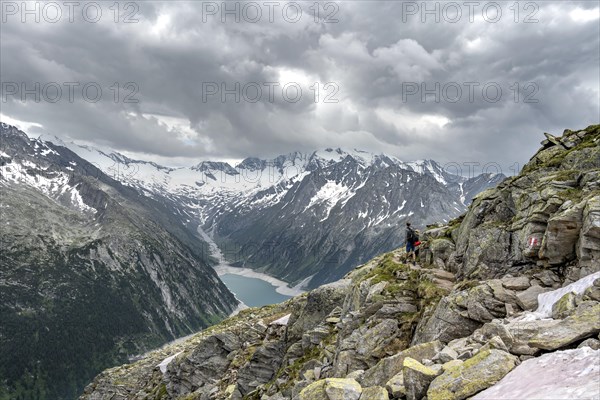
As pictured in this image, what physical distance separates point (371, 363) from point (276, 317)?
28.5m

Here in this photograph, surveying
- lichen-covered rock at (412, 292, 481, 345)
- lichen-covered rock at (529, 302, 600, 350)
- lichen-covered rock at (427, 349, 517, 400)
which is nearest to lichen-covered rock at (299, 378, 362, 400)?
lichen-covered rock at (427, 349, 517, 400)

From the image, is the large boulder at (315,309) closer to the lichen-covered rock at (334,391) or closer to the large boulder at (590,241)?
the lichen-covered rock at (334,391)

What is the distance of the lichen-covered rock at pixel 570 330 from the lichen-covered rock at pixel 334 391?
7.85 meters

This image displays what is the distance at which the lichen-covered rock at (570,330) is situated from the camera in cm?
1455

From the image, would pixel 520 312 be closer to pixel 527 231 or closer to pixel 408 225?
pixel 527 231

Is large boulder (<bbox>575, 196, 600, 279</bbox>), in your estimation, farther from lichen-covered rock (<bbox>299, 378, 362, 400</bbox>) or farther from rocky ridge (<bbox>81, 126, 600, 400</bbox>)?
lichen-covered rock (<bbox>299, 378, 362, 400</bbox>)

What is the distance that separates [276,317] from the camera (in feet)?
168

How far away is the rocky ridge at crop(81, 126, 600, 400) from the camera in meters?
14.9

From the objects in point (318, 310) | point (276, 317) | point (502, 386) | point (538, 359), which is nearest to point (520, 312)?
point (538, 359)

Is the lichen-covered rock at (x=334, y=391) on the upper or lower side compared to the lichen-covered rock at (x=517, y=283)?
lower

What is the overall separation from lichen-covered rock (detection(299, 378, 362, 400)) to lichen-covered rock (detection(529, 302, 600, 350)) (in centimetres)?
785

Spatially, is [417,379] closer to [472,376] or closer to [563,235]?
[472,376]

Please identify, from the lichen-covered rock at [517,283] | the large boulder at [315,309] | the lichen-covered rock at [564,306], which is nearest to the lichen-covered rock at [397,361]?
the lichen-covered rock at [564,306]

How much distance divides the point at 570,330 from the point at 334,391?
33.7ft
